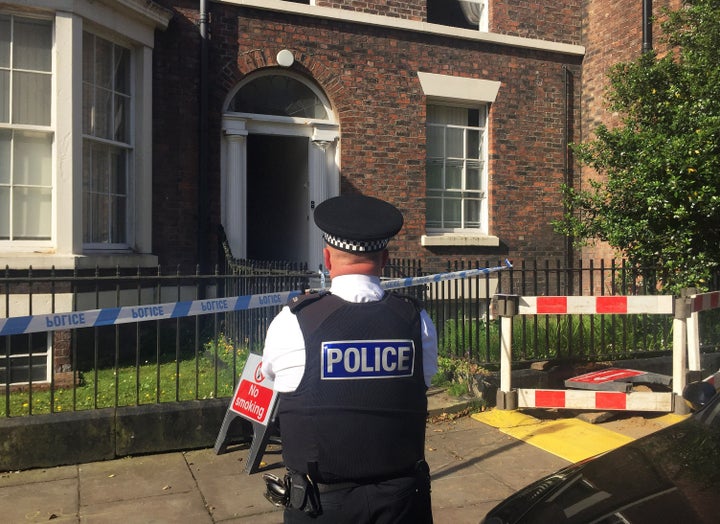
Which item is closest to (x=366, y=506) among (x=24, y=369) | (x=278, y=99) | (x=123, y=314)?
(x=123, y=314)

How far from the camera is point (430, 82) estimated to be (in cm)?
1076

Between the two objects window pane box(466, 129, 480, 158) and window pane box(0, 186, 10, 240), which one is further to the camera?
window pane box(466, 129, 480, 158)

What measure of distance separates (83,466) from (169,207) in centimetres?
473

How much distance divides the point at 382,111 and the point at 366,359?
28.2 ft

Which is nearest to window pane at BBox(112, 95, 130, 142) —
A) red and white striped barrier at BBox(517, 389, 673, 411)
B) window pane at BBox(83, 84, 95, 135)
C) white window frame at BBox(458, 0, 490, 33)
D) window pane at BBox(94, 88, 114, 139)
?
window pane at BBox(94, 88, 114, 139)

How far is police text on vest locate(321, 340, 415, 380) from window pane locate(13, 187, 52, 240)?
6.35 metres

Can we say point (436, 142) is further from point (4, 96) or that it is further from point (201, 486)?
point (201, 486)

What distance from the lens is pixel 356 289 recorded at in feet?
7.95

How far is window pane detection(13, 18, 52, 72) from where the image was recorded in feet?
24.6

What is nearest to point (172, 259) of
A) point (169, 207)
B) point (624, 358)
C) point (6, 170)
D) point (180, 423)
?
point (169, 207)

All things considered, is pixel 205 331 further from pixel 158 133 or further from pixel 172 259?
pixel 158 133

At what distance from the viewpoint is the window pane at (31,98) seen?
295 inches

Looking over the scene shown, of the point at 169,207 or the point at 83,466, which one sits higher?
the point at 169,207

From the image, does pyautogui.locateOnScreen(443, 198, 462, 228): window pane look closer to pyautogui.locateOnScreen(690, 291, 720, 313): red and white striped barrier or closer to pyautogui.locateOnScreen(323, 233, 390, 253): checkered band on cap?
pyautogui.locateOnScreen(690, 291, 720, 313): red and white striped barrier
